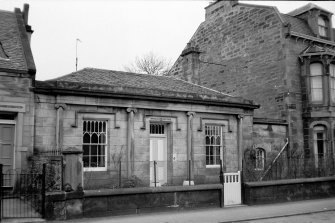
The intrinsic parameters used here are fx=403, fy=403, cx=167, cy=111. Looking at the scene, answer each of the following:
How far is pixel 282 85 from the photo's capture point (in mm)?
22703

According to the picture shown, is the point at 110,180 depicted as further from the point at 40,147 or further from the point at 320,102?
the point at 320,102

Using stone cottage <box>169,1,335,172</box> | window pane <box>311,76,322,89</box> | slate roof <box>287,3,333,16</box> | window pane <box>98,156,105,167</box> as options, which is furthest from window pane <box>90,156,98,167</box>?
slate roof <box>287,3,333,16</box>

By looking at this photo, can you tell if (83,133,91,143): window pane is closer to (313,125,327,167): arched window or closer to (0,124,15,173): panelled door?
(0,124,15,173): panelled door

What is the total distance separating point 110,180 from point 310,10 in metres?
17.0

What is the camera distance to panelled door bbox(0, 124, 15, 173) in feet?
47.1

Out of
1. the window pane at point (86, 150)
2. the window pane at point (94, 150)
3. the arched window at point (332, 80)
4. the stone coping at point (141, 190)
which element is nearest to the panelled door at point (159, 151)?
the window pane at point (94, 150)

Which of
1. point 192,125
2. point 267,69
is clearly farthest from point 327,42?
point 192,125

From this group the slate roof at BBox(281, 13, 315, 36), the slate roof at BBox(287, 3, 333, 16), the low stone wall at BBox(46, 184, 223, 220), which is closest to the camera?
the low stone wall at BBox(46, 184, 223, 220)

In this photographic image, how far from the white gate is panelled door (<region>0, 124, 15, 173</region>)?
762 cm

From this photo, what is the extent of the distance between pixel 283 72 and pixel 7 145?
49.7 ft

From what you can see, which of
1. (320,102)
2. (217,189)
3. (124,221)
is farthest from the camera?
(320,102)

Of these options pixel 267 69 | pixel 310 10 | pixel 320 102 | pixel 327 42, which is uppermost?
pixel 310 10

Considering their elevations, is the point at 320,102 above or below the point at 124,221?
above

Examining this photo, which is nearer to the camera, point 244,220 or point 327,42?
point 244,220
